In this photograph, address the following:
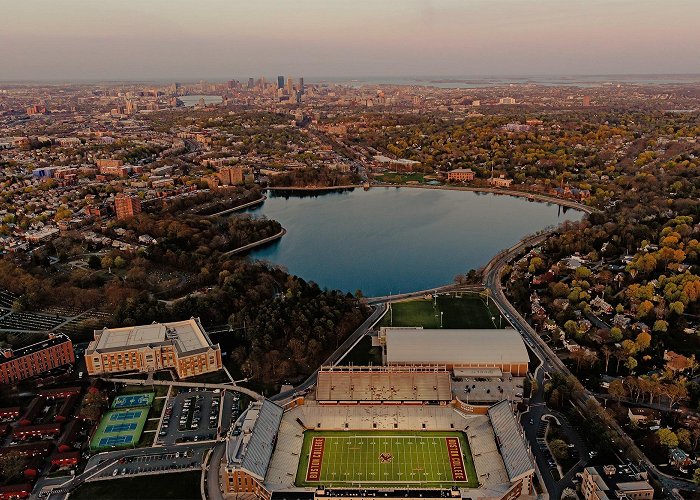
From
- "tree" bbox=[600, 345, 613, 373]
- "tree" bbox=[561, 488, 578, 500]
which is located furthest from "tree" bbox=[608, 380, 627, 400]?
"tree" bbox=[561, 488, 578, 500]

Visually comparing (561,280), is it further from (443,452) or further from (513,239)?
(443,452)

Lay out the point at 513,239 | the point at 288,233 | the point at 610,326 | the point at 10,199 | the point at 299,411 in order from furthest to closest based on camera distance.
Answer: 1. the point at 10,199
2. the point at 288,233
3. the point at 513,239
4. the point at 610,326
5. the point at 299,411

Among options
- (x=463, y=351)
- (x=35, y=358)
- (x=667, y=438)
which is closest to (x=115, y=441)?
(x=35, y=358)

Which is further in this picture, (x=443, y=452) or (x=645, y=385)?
(x=645, y=385)

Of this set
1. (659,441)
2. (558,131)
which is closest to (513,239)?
(659,441)

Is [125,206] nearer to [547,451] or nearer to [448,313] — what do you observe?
[448,313]

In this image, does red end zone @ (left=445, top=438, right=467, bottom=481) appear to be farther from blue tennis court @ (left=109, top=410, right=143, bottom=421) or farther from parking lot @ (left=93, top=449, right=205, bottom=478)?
blue tennis court @ (left=109, top=410, right=143, bottom=421)
